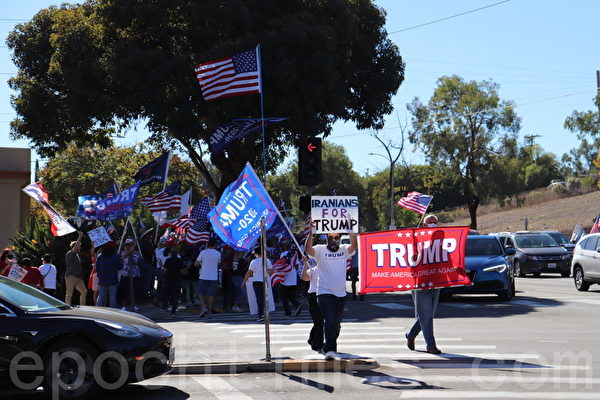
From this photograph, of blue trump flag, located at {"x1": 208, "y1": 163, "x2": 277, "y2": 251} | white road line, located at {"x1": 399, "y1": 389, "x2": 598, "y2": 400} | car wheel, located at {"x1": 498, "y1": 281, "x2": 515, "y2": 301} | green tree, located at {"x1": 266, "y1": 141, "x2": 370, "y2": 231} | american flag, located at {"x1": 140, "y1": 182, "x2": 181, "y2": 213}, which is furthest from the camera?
green tree, located at {"x1": 266, "y1": 141, "x2": 370, "y2": 231}

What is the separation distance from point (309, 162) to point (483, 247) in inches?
199

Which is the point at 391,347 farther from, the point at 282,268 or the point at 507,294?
the point at 507,294

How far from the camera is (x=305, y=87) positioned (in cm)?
2725

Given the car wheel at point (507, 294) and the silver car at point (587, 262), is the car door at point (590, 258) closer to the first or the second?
the silver car at point (587, 262)

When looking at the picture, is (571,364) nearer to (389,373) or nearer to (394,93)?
(389,373)

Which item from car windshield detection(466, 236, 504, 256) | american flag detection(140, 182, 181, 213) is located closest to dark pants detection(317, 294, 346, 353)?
car windshield detection(466, 236, 504, 256)

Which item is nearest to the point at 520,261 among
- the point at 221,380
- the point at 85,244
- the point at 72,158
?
the point at 85,244

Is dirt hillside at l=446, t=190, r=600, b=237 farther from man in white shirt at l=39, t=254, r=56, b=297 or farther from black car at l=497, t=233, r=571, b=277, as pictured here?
man in white shirt at l=39, t=254, r=56, b=297

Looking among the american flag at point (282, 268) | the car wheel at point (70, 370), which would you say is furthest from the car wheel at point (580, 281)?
the car wheel at point (70, 370)

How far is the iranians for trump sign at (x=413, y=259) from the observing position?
1205 cm

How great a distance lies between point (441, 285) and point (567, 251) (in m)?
23.8

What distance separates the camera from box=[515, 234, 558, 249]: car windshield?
34.0 meters

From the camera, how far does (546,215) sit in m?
74.7

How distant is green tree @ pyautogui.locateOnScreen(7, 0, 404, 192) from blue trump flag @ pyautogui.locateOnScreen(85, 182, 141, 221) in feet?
16.2
